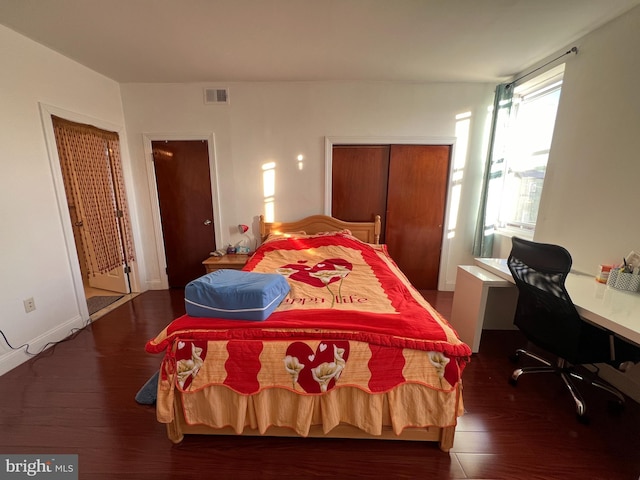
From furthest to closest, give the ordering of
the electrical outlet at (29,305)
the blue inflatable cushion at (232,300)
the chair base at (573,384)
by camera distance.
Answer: the electrical outlet at (29,305)
the chair base at (573,384)
the blue inflatable cushion at (232,300)

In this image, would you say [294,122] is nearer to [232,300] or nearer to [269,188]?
[269,188]

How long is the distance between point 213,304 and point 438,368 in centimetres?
120

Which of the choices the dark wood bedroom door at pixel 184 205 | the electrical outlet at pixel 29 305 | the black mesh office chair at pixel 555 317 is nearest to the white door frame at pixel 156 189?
the dark wood bedroom door at pixel 184 205

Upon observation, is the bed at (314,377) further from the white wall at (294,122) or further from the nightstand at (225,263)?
the white wall at (294,122)

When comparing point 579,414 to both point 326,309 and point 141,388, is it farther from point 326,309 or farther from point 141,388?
point 141,388

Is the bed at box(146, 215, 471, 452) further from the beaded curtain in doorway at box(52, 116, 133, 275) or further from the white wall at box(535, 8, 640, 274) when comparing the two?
the beaded curtain in doorway at box(52, 116, 133, 275)

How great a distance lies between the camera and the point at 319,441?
4.63ft

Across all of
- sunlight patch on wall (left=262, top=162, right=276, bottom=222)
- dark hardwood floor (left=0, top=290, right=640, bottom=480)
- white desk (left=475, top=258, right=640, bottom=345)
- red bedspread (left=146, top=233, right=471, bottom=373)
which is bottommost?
dark hardwood floor (left=0, top=290, right=640, bottom=480)

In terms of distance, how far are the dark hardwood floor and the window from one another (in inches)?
70.6

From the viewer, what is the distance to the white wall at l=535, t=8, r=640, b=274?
176 centimetres

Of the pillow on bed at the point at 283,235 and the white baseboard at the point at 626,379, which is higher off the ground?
the pillow on bed at the point at 283,235

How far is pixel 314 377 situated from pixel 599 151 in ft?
8.61

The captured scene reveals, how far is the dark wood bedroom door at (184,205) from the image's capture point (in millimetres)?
3189

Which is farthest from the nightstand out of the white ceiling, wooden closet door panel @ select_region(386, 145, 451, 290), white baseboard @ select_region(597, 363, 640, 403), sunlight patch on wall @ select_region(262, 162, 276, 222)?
white baseboard @ select_region(597, 363, 640, 403)
